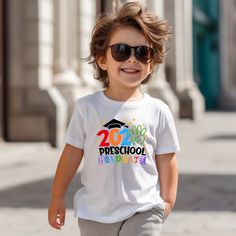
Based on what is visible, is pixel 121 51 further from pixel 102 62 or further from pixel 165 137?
pixel 165 137

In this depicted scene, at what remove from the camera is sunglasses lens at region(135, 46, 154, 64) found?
275 cm

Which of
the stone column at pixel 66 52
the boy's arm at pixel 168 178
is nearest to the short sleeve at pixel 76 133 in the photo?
the boy's arm at pixel 168 178

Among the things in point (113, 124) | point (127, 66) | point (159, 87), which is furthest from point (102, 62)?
point (159, 87)

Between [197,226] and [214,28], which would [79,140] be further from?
[214,28]

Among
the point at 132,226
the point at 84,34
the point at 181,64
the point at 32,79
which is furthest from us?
the point at 181,64

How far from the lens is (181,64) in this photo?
22297mm

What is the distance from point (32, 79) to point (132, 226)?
32.1 ft

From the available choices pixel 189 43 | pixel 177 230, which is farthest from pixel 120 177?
pixel 189 43

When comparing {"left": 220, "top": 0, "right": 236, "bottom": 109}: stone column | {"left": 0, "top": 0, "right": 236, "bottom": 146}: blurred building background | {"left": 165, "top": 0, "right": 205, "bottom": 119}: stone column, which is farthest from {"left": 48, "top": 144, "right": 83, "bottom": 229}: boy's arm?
{"left": 220, "top": 0, "right": 236, "bottom": 109}: stone column

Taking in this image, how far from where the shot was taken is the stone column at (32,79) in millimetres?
12156

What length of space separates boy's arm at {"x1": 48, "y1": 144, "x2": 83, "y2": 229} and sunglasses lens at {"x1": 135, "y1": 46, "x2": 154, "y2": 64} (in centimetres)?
46

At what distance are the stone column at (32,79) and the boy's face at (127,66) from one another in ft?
30.3

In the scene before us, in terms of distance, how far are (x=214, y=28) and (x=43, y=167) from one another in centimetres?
2785

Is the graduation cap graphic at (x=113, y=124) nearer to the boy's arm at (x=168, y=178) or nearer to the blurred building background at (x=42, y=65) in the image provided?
the boy's arm at (x=168, y=178)
